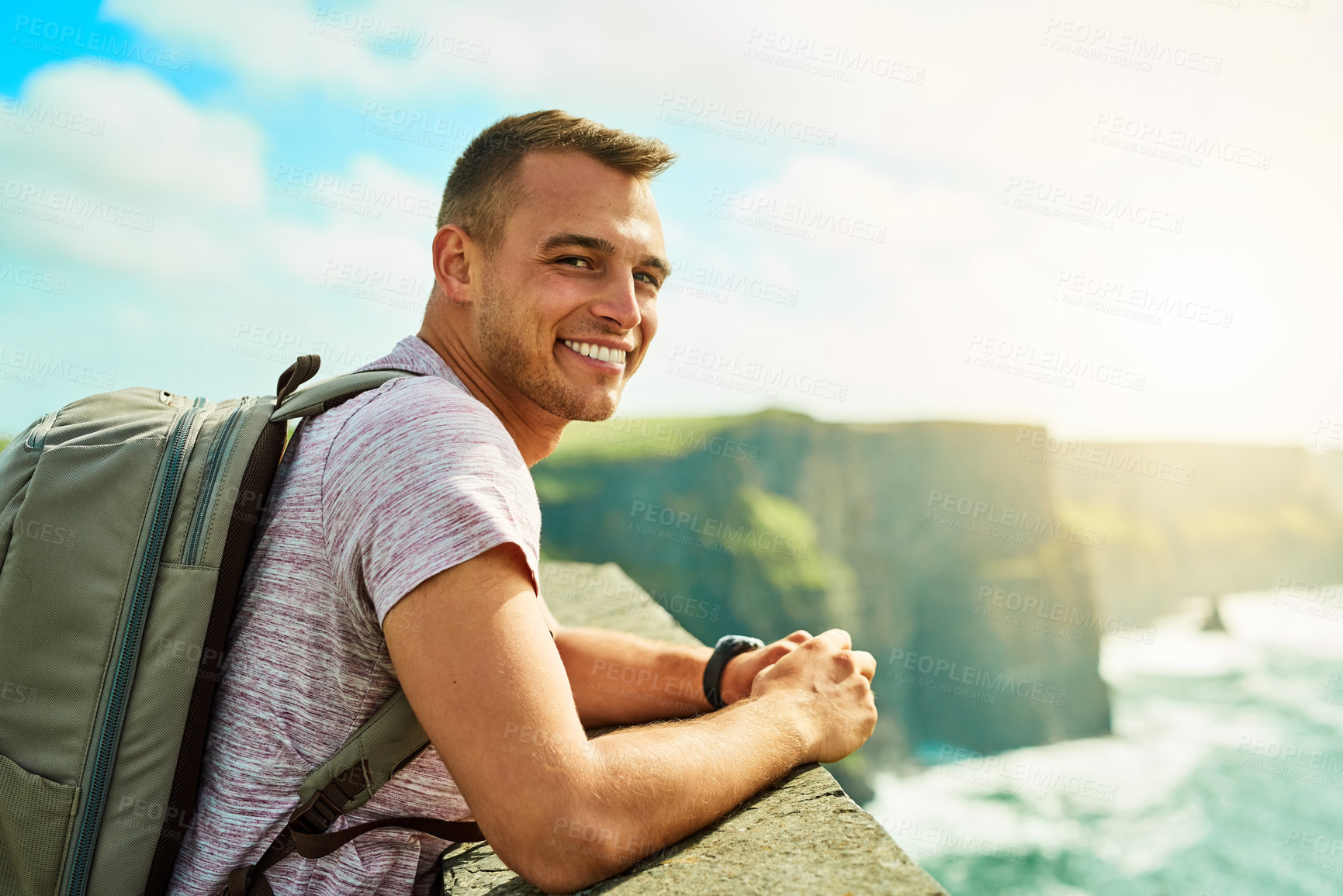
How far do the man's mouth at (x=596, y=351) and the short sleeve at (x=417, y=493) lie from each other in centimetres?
77

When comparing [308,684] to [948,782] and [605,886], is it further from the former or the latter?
[948,782]

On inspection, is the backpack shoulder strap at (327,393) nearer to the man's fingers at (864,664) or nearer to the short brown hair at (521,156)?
the short brown hair at (521,156)

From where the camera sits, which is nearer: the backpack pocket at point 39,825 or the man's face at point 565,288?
the backpack pocket at point 39,825

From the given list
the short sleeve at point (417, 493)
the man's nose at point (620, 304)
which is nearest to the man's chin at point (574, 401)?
the man's nose at point (620, 304)

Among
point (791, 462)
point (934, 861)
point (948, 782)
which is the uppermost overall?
→ point (791, 462)

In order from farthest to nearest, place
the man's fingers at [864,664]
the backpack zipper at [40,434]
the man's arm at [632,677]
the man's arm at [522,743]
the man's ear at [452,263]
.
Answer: the man's arm at [632,677] < the man's ear at [452,263] < the man's fingers at [864,664] < the backpack zipper at [40,434] < the man's arm at [522,743]

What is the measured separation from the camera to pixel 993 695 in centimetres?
5209

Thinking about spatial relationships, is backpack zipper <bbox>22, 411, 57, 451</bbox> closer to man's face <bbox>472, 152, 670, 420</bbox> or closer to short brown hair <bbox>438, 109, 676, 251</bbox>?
man's face <bbox>472, 152, 670, 420</bbox>

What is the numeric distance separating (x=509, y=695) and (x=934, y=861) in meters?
48.9

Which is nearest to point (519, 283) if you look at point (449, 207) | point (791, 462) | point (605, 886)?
point (449, 207)

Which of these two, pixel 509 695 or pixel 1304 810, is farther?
pixel 1304 810

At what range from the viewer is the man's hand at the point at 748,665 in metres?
2.45

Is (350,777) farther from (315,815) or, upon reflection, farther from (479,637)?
(479,637)

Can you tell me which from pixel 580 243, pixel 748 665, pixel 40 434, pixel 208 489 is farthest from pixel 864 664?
pixel 40 434
